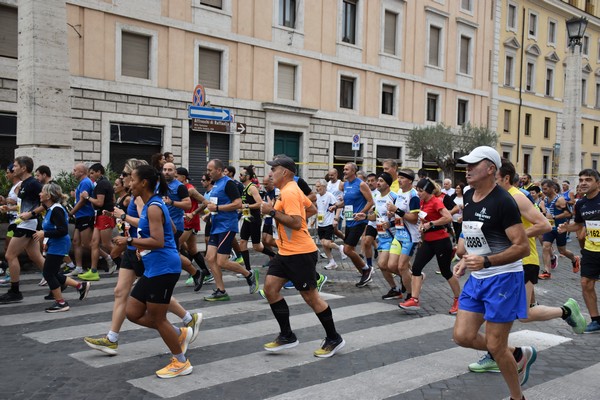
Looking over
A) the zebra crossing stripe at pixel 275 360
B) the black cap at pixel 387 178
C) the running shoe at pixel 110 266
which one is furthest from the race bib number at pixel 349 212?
the running shoe at pixel 110 266

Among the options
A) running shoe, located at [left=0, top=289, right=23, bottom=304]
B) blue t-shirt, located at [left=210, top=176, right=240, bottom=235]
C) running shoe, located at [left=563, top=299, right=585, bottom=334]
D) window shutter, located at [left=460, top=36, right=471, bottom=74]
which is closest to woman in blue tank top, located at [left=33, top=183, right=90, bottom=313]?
running shoe, located at [left=0, top=289, right=23, bottom=304]

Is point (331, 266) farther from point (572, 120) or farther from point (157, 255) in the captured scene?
point (572, 120)

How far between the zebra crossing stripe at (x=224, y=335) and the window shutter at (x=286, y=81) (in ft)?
59.4

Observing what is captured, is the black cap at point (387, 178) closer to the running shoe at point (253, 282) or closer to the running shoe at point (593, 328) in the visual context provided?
the running shoe at point (253, 282)

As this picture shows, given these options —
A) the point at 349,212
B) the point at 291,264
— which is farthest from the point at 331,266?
the point at 291,264

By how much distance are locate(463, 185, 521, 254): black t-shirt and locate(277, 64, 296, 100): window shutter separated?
2143 centimetres

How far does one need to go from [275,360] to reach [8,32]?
16.0m

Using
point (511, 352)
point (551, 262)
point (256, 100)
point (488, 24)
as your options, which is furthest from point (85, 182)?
point (488, 24)

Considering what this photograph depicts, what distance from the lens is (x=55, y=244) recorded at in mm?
7387

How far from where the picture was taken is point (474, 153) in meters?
4.29

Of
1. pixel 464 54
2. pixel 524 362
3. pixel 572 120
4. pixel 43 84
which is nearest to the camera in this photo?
pixel 524 362

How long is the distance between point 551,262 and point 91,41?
49.9 ft

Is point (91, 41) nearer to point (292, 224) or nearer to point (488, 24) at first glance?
point (292, 224)

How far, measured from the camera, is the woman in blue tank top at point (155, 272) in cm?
493
